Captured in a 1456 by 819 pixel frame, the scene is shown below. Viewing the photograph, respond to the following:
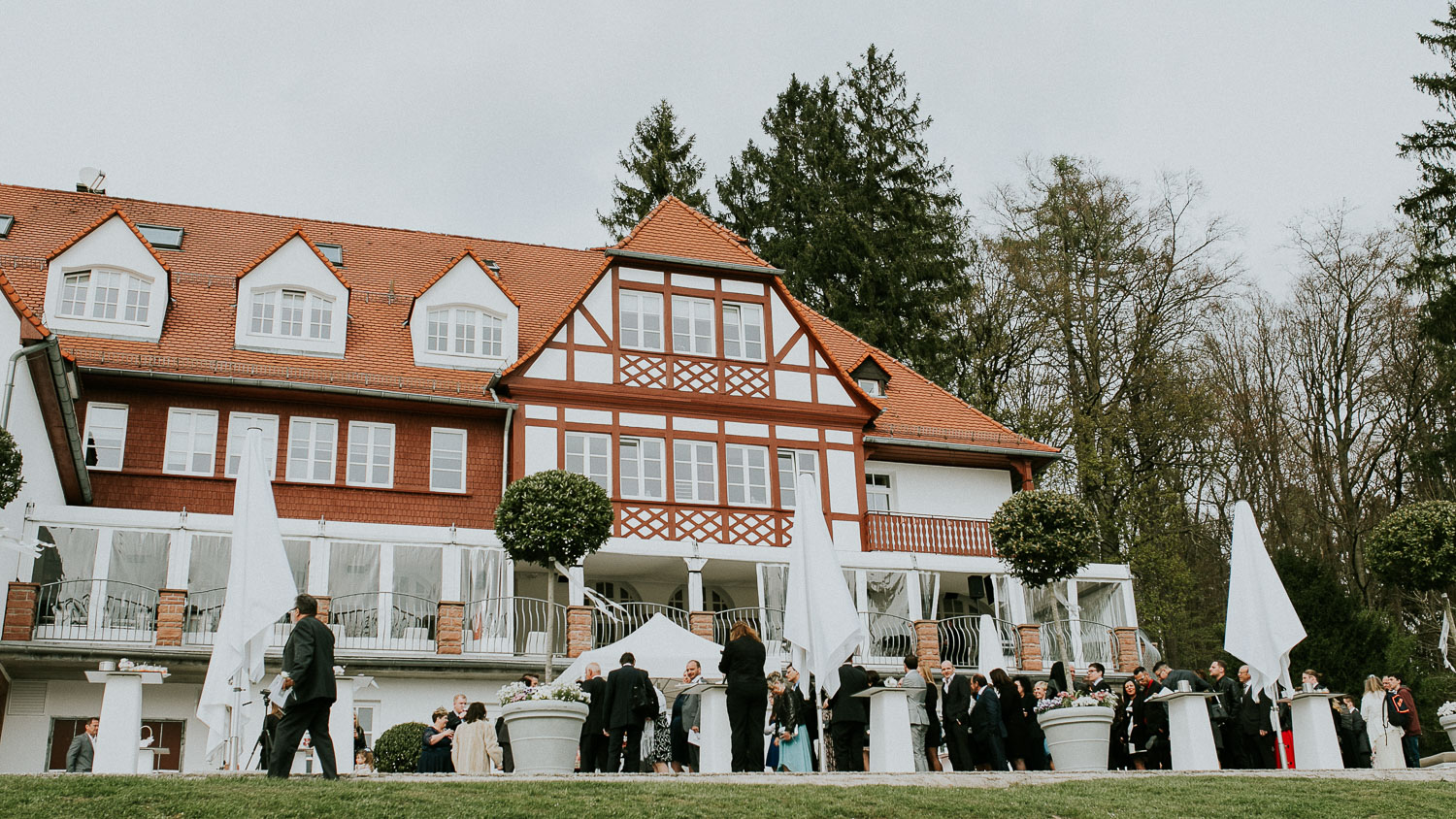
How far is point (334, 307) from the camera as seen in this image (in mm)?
26266

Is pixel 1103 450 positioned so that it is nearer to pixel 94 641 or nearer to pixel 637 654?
pixel 637 654

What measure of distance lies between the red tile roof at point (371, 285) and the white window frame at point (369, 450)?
2.53ft

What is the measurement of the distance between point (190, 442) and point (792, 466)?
10.6m

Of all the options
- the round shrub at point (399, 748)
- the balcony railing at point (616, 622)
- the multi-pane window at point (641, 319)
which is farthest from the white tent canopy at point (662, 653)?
the multi-pane window at point (641, 319)

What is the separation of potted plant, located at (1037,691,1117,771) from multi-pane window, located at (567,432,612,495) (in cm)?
1160

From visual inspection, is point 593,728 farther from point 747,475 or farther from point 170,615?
point 747,475

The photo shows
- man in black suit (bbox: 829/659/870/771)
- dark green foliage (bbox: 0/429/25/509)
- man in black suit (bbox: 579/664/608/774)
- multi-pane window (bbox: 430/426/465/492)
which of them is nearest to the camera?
man in black suit (bbox: 579/664/608/774)

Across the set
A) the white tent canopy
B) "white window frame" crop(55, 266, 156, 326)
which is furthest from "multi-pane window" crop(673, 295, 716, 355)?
"white window frame" crop(55, 266, 156, 326)

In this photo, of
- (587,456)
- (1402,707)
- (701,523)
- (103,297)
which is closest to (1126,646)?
(701,523)

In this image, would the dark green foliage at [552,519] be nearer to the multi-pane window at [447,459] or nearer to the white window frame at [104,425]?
the multi-pane window at [447,459]

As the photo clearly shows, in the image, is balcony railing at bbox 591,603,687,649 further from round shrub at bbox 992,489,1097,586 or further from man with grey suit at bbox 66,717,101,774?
man with grey suit at bbox 66,717,101,774

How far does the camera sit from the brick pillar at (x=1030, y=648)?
25203mm

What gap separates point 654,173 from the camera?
41.2m

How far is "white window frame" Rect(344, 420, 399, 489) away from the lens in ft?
81.5
